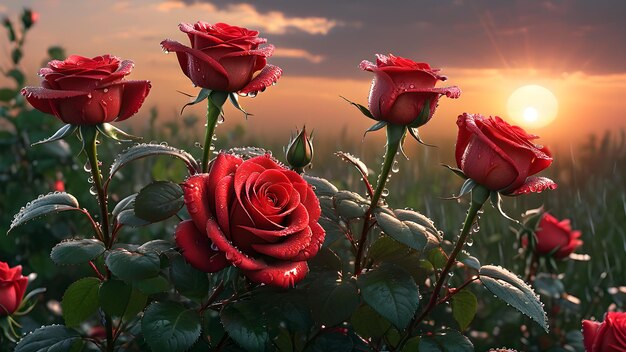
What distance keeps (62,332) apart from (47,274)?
1.40 m

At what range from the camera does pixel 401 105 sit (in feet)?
3.73

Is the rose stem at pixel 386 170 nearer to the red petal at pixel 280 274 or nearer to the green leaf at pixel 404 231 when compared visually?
the green leaf at pixel 404 231

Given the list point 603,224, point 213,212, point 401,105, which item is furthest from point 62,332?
point 603,224

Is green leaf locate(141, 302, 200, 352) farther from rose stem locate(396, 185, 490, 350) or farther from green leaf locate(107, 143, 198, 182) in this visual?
rose stem locate(396, 185, 490, 350)

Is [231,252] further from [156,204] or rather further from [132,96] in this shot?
[132,96]

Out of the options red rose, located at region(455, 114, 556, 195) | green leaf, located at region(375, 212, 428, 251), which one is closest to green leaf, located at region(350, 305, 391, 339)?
green leaf, located at region(375, 212, 428, 251)

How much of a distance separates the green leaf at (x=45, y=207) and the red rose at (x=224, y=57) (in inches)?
11.1

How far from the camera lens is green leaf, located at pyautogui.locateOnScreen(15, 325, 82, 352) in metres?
1.19

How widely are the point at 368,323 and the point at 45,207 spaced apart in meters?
0.54

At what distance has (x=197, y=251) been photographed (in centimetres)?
99

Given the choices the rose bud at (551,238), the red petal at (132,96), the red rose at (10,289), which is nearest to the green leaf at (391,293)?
the red petal at (132,96)

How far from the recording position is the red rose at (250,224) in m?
0.96

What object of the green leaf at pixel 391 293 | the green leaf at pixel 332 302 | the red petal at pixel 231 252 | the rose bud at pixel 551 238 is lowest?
the rose bud at pixel 551 238

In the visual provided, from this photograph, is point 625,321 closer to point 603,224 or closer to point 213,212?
point 213,212
